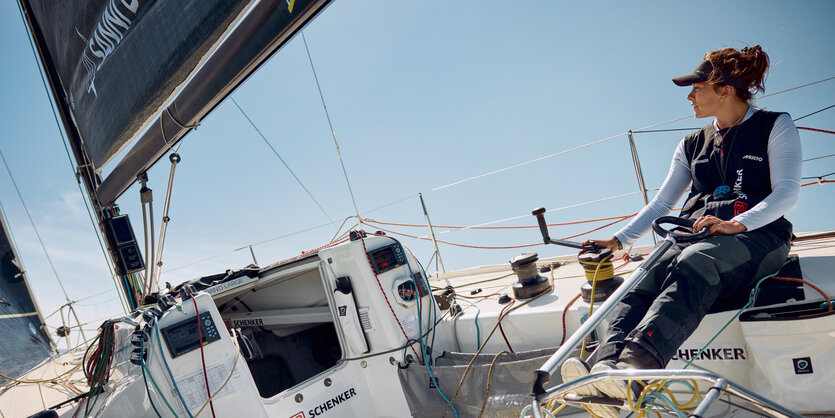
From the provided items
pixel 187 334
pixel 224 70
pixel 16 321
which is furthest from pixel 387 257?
pixel 16 321

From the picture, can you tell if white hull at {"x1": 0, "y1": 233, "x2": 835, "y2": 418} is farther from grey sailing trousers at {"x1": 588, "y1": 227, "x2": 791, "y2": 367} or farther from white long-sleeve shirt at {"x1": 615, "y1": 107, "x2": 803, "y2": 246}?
white long-sleeve shirt at {"x1": 615, "y1": 107, "x2": 803, "y2": 246}

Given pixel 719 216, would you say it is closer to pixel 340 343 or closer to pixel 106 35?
pixel 340 343

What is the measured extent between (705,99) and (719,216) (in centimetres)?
41

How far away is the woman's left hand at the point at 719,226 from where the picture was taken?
56.6 inches

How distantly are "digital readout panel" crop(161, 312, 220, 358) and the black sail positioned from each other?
944 mm

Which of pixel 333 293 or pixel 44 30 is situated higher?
pixel 44 30

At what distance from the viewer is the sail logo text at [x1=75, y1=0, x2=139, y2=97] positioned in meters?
1.92

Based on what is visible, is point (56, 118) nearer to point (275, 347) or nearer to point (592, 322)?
point (275, 347)

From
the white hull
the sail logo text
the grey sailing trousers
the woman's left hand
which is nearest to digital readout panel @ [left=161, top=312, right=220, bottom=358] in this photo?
the white hull

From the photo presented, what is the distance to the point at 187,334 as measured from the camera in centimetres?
194

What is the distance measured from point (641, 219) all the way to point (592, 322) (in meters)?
0.88

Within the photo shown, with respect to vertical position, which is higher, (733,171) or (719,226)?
(733,171)

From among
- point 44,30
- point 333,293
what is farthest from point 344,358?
point 44,30

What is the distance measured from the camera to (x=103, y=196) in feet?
9.22
